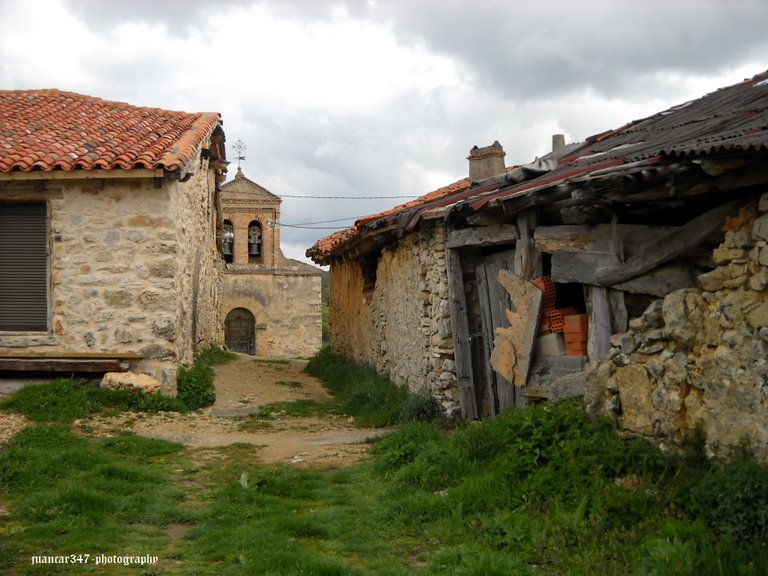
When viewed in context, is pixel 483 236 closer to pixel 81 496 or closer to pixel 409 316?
pixel 409 316

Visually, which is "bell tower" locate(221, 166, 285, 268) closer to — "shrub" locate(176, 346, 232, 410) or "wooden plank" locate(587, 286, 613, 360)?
"shrub" locate(176, 346, 232, 410)

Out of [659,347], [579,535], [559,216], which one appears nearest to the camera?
[579,535]

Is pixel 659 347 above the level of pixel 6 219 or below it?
below

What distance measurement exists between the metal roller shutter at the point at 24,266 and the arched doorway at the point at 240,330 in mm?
18273

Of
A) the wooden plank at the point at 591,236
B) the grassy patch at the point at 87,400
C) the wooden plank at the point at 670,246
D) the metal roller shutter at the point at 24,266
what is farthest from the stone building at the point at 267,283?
the wooden plank at the point at 670,246

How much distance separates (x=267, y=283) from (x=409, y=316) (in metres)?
18.3

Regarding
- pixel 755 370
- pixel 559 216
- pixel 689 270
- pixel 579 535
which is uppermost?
pixel 559 216

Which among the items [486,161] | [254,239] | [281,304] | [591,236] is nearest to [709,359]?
[591,236]

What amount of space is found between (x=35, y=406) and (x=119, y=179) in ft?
10.1

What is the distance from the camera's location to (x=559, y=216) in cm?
637

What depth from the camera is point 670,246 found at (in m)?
4.93

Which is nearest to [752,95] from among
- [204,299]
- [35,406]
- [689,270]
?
[689,270]

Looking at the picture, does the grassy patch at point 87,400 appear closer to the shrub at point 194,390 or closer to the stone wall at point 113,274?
the shrub at point 194,390

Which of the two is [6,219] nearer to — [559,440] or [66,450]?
[66,450]
